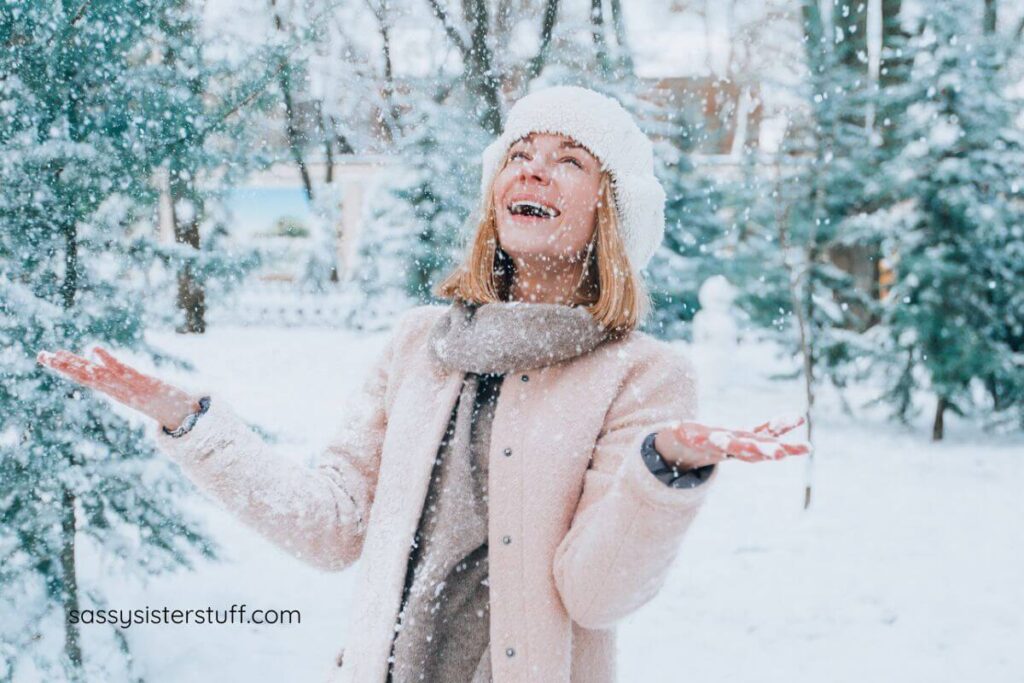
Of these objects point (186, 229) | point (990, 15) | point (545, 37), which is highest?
point (990, 15)

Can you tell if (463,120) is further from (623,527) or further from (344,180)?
(344,180)

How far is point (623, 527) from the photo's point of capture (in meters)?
1.19

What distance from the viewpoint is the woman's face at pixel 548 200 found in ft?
4.94

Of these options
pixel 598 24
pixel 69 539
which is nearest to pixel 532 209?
pixel 69 539

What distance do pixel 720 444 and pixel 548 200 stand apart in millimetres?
637

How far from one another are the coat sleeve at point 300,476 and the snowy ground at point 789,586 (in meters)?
1.61

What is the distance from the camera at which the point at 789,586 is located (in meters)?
5.16

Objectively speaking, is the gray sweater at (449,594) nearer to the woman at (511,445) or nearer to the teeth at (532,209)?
the woman at (511,445)

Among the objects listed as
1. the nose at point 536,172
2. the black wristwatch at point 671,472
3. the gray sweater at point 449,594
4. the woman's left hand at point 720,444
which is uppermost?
the nose at point 536,172

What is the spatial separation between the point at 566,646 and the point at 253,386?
8297 millimetres

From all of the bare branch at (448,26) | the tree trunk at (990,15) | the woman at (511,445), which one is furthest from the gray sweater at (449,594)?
the tree trunk at (990,15)

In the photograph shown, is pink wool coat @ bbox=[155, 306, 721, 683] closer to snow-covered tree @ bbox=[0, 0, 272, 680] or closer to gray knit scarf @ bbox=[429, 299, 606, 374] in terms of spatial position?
gray knit scarf @ bbox=[429, 299, 606, 374]

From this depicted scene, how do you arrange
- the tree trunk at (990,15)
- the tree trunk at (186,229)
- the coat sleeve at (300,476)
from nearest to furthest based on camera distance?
the coat sleeve at (300,476) → the tree trunk at (186,229) → the tree trunk at (990,15)

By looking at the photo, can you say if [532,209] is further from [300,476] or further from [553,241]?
[300,476]
